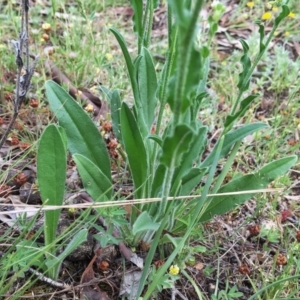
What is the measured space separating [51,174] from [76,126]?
0.68 ft

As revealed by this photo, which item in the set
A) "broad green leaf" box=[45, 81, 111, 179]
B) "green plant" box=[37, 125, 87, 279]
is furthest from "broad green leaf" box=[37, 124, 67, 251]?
"broad green leaf" box=[45, 81, 111, 179]

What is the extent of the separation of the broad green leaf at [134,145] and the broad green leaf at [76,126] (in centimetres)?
13

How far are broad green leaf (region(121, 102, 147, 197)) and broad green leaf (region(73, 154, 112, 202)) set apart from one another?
0.09 m

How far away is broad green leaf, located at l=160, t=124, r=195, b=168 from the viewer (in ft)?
2.71

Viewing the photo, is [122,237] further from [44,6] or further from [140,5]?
[44,6]

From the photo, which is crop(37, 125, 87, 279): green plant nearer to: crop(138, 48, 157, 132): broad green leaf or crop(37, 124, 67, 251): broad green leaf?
crop(37, 124, 67, 251): broad green leaf

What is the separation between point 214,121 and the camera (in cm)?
198

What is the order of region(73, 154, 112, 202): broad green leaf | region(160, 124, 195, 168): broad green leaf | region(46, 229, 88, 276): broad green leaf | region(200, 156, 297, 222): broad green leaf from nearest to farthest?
region(160, 124, 195, 168): broad green leaf, region(46, 229, 88, 276): broad green leaf, region(73, 154, 112, 202): broad green leaf, region(200, 156, 297, 222): broad green leaf

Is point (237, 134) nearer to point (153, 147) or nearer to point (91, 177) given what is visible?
point (153, 147)

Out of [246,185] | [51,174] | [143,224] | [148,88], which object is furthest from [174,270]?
[148,88]

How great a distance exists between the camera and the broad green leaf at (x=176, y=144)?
0.82 metres

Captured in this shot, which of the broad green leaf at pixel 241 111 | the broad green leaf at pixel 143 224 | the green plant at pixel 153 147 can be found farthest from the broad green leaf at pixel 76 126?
the broad green leaf at pixel 241 111

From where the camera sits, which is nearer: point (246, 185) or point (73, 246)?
point (73, 246)

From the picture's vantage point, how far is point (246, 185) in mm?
1356
